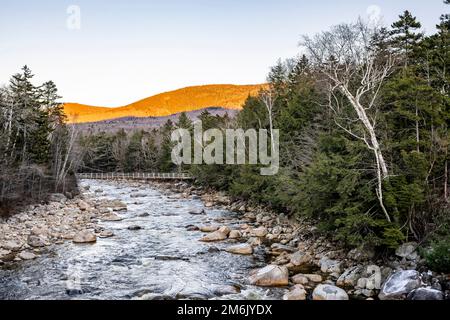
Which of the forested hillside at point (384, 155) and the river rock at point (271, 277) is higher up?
the forested hillside at point (384, 155)

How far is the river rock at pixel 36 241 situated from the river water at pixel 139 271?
2.34 feet

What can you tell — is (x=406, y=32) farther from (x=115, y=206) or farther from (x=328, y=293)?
(x=115, y=206)

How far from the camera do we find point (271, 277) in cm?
1284

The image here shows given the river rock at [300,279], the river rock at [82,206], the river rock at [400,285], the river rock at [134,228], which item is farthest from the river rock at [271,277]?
the river rock at [82,206]

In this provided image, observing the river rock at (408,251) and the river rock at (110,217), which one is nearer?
the river rock at (408,251)

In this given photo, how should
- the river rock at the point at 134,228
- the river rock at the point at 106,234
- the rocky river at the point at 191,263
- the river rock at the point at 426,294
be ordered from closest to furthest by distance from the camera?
the river rock at the point at 426,294 < the rocky river at the point at 191,263 < the river rock at the point at 106,234 < the river rock at the point at 134,228

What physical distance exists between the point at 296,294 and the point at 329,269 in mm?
3134

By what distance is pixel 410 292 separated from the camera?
1062 centimetres

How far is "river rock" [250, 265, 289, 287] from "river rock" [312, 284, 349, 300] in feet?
4.72

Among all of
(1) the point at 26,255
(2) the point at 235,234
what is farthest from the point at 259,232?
(1) the point at 26,255

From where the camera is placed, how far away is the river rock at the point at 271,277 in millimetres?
12672

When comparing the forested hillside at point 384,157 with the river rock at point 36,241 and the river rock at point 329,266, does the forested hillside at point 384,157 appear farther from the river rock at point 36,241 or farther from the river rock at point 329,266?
the river rock at point 36,241

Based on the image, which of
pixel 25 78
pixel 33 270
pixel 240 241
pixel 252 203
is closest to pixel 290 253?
pixel 240 241

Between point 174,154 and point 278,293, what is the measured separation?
162ft
